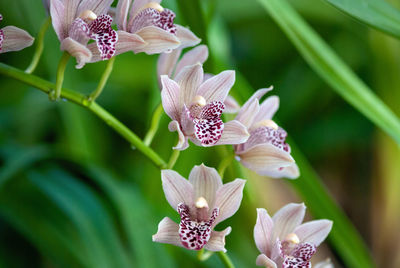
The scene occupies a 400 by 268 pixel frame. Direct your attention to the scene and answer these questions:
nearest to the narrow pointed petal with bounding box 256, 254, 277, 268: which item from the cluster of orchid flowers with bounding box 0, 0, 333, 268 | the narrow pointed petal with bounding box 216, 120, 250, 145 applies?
the cluster of orchid flowers with bounding box 0, 0, 333, 268

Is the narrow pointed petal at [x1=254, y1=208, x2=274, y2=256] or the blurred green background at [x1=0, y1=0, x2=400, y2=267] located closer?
the narrow pointed petal at [x1=254, y1=208, x2=274, y2=256]

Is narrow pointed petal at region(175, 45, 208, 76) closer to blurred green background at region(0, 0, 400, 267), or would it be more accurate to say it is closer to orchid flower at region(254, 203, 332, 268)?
blurred green background at region(0, 0, 400, 267)

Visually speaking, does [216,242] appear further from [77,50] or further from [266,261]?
[77,50]

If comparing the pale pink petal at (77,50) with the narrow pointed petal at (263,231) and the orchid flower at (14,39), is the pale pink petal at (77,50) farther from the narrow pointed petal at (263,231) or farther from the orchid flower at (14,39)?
the narrow pointed petal at (263,231)

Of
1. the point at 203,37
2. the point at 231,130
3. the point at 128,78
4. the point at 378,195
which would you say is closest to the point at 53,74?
the point at 128,78

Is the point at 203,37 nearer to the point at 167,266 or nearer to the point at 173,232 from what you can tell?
the point at 173,232

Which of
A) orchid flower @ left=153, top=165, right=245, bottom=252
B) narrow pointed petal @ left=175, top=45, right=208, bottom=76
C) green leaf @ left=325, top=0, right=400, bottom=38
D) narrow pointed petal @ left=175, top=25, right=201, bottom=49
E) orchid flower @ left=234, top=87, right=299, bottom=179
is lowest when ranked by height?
orchid flower @ left=153, top=165, right=245, bottom=252
